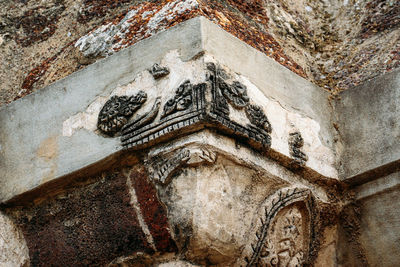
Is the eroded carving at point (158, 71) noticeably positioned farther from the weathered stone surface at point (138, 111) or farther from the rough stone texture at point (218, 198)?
the rough stone texture at point (218, 198)

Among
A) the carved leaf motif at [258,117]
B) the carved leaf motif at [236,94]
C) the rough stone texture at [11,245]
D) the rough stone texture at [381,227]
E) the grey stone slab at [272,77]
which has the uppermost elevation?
the grey stone slab at [272,77]

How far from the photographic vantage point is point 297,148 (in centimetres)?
309

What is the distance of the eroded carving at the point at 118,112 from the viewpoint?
2.91m

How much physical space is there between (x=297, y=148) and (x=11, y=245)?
1.09 metres

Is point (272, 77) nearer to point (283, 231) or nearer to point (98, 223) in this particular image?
point (283, 231)

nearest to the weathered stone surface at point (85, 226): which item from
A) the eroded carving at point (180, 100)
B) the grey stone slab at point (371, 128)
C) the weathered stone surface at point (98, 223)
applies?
the weathered stone surface at point (98, 223)

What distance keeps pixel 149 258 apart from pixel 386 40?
139cm

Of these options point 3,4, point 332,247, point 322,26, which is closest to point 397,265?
point 332,247

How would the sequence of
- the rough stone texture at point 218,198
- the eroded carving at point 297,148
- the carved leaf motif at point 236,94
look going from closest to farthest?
the rough stone texture at point 218,198 < the carved leaf motif at point 236,94 < the eroded carving at point 297,148

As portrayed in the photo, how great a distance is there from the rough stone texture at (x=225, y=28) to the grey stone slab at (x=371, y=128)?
140mm

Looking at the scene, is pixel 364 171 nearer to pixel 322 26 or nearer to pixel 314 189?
pixel 314 189

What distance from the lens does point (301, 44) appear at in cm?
373

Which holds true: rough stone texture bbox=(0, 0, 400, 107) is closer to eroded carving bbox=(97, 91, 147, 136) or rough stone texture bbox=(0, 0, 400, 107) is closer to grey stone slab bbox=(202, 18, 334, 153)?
grey stone slab bbox=(202, 18, 334, 153)

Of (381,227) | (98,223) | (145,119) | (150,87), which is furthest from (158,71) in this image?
(381,227)
